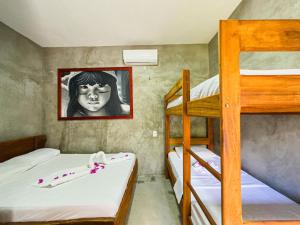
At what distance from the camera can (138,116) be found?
3.43 m

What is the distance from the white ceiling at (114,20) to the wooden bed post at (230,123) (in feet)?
5.63

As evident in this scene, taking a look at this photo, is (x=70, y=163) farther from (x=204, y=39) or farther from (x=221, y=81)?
(x=204, y=39)

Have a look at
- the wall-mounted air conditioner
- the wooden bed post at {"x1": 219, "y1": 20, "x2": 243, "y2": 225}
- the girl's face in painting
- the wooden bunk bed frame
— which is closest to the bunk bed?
the wooden bed post at {"x1": 219, "y1": 20, "x2": 243, "y2": 225}

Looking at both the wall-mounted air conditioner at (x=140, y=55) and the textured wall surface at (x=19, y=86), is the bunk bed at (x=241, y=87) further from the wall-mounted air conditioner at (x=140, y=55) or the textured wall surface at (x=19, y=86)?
the textured wall surface at (x=19, y=86)

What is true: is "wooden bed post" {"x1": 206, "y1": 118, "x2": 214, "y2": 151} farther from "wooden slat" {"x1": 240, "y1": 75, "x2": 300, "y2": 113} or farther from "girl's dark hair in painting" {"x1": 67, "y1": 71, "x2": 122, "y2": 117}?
"wooden slat" {"x1": 240, "y1": 75, "x2": 300, "y2": 113}

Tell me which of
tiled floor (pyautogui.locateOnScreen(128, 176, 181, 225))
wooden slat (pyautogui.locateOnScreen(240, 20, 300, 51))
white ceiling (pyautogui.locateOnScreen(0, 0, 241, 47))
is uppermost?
white ceiling (pyautogui.locateOnScreen(0, 0, 241, 47))

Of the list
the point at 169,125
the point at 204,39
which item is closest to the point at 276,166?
the point at 169,125

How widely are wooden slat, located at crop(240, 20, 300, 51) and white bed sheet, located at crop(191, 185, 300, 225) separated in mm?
917

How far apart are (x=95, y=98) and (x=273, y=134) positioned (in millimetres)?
2794

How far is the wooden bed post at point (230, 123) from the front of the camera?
73 cm

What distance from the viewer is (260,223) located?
0.71m

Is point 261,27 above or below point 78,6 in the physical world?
below

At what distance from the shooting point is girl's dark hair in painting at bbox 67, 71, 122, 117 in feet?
11.2

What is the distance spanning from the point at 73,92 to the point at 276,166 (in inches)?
128
